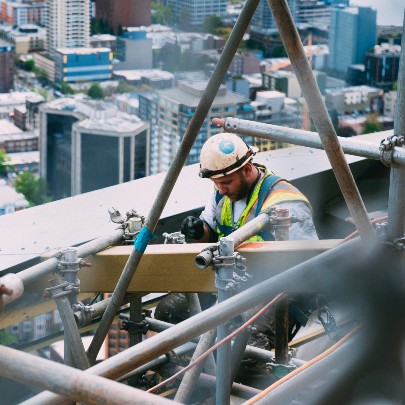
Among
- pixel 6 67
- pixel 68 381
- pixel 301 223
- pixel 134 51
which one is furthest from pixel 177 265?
pixel 6 67

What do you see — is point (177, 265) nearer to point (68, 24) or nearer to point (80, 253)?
point (80, 253)

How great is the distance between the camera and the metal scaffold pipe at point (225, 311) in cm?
115

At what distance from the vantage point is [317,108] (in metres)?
1.39

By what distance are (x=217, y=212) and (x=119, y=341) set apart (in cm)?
42

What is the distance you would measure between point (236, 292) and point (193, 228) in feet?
2.72

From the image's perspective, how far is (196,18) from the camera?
39.9 ft

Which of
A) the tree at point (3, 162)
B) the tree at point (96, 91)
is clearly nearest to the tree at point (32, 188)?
the tree at point (3, 162)

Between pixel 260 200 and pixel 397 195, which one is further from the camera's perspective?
pixel 260 200

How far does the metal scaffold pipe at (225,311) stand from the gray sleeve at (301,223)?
2.00 ft

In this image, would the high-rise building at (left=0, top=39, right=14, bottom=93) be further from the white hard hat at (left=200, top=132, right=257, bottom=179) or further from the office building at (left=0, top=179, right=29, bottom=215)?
the white hard hat at (left=200, top=132, right=257, bottom=179)

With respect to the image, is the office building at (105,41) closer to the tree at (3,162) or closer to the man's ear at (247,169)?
the tree at (3,162)

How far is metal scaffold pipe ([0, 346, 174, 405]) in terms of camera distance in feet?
3.08

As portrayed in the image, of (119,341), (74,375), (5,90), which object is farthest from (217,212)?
(5,90)

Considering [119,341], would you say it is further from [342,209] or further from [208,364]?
[342,209]
